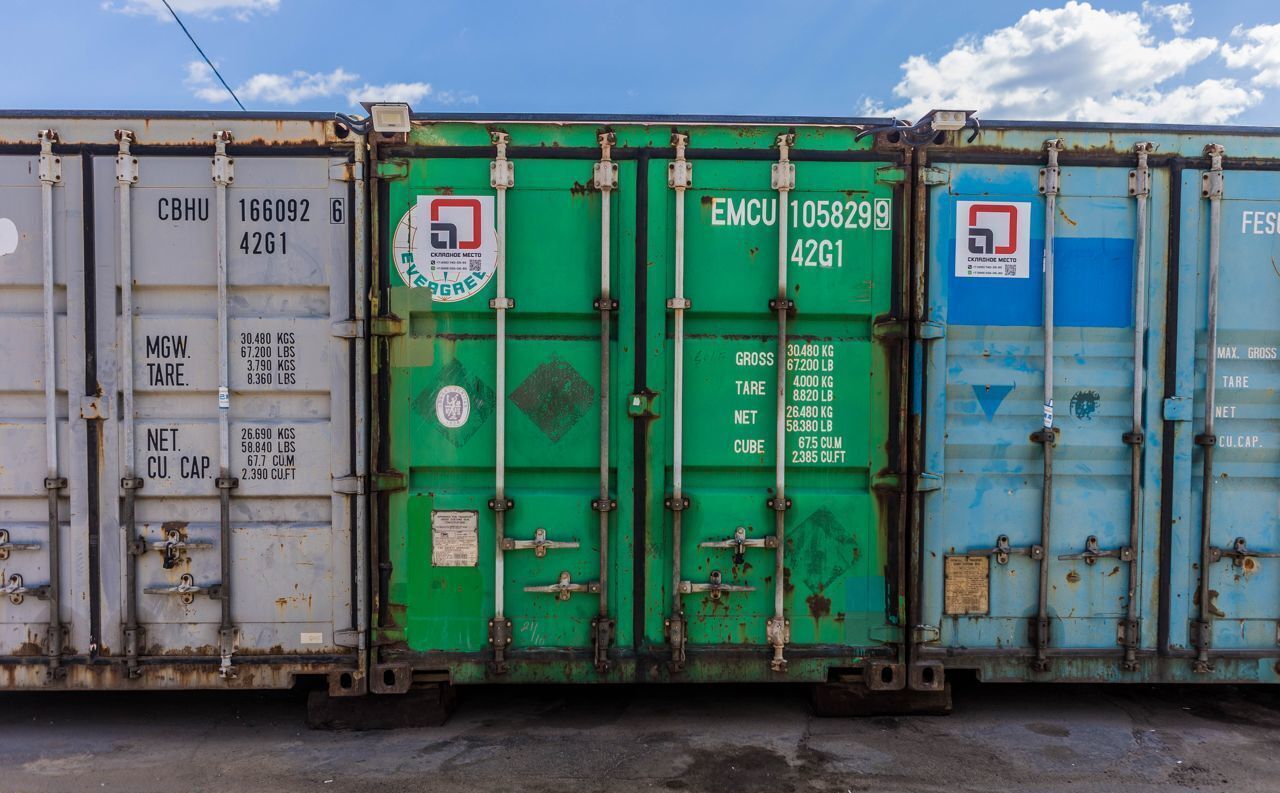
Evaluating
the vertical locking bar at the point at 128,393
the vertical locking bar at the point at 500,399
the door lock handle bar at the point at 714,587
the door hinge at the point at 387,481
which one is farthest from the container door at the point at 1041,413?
the vertical locking bar at the point at 128,393

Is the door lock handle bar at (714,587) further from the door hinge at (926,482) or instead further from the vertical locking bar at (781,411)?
the door hinge at (926,482)

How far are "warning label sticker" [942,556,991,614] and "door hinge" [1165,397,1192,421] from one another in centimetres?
140

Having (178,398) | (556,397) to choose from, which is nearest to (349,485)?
(178,398)

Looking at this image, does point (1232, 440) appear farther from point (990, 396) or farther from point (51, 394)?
point (51, 394)

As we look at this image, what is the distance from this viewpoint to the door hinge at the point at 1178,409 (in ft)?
14.1

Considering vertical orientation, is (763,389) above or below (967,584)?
above

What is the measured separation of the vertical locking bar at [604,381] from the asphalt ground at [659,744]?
668 mm

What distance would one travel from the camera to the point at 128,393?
4176mm

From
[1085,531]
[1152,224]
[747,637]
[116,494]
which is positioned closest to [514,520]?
[747,637]

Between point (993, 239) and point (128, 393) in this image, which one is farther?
point (993, 239)

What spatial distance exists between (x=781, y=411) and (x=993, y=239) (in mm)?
1680

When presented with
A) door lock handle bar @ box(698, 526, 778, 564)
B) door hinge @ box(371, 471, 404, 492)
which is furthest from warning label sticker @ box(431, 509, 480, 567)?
door lock handle bar @ box(698, 526, 778, 564)

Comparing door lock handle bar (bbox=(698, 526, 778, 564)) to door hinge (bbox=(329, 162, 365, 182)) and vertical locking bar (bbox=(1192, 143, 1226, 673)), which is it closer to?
vertical locking bar (bbox=(1192, 143, 1226, 673))

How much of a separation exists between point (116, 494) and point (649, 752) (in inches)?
138
